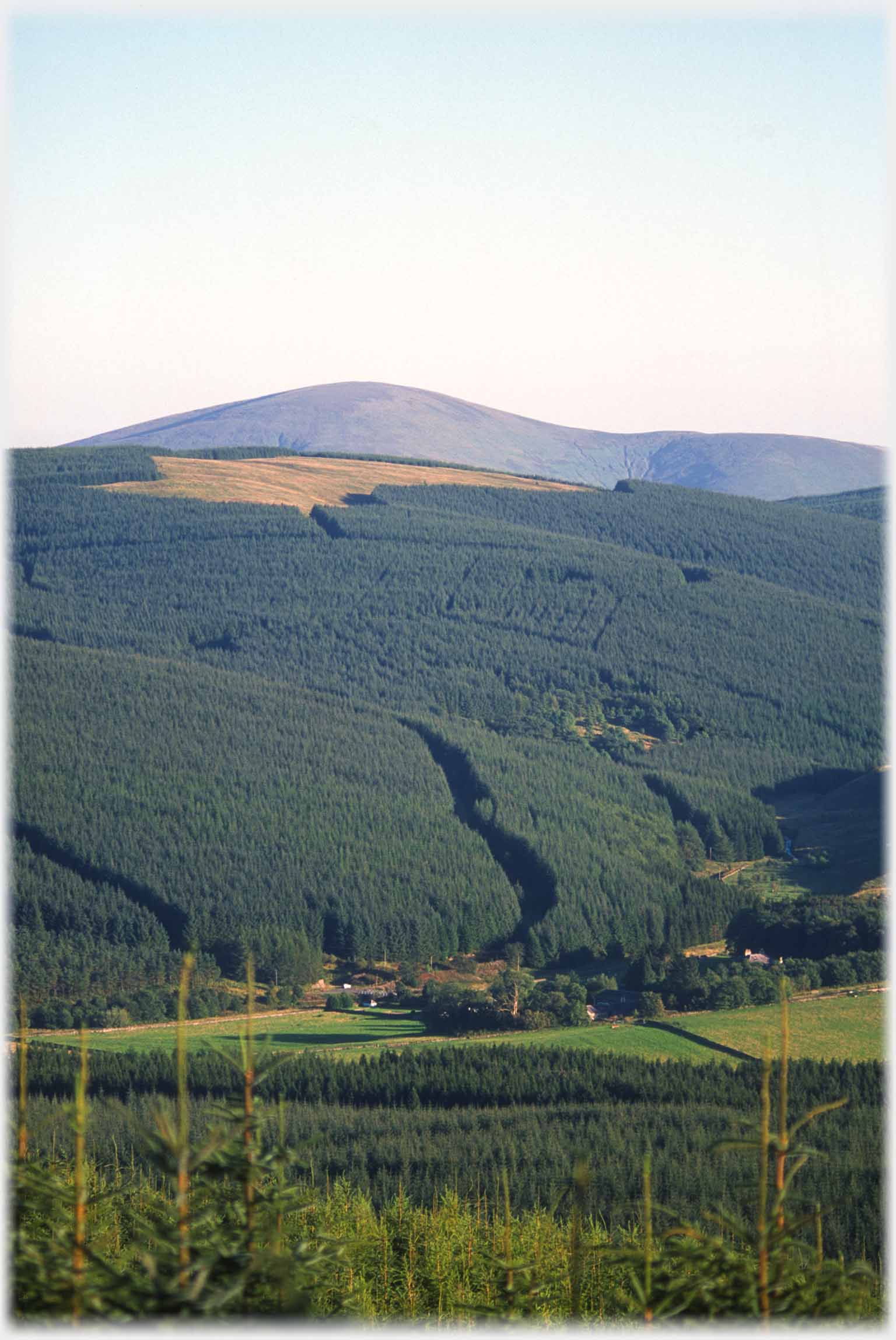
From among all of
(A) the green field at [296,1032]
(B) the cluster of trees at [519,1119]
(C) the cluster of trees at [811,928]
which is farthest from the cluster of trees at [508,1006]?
(C) the cluster of trees at [811,928]

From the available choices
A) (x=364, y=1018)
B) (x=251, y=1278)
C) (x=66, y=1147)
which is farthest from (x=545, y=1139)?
(x=251, y=1278)

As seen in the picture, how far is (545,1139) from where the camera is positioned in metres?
99.6

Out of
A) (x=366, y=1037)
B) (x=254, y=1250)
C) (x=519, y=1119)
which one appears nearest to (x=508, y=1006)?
(x=366, y=1037)

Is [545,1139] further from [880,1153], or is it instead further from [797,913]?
[797,913]

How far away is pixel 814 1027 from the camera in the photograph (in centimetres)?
13275

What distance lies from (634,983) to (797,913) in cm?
2874

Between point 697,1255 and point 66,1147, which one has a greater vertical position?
point 697,1255

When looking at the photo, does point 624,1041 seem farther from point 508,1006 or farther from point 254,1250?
point 254,1250

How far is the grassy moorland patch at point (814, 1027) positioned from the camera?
404 feet

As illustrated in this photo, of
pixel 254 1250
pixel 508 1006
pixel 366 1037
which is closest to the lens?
pixel 254 1250

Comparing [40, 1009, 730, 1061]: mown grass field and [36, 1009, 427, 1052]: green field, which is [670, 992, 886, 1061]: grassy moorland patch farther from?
[36, 1009, 427, 1052]: green field

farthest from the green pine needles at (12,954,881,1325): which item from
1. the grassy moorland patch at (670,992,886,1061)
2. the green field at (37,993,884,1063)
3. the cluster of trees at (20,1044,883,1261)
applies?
the green field at (37,993,884,1063)

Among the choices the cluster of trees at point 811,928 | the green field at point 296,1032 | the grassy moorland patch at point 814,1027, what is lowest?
the green field at point 296,1032

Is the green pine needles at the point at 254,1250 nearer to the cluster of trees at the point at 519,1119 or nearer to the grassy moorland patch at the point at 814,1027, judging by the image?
the cluster of trees at the point at 519,1119
